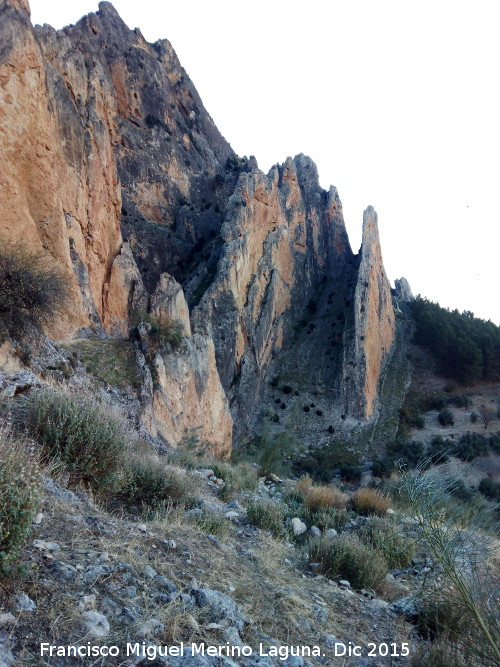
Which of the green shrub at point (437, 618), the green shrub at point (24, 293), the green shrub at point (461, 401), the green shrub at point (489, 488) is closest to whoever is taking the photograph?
the green shrub at point (437, 618)

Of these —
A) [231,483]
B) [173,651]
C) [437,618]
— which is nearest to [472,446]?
[231,483]

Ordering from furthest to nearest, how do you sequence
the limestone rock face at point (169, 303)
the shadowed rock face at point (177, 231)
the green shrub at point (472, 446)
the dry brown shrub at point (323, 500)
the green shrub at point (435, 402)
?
the green shrub at point (435, 402), the green shrub at point (472, 446), the limestone rock face at point (169, 303), the shadowed rock face at point (177, 231), the dry brown shrub at point (323, 500)

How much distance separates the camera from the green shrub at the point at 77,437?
15.3 feet

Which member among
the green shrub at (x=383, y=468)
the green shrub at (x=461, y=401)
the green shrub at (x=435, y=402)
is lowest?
the green shrub at (x=383, y=468)

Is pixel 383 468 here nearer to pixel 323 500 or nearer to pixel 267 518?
pixel 323 500

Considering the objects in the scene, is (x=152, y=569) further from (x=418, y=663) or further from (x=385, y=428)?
(x=385, y=428)

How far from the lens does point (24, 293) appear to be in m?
11.1

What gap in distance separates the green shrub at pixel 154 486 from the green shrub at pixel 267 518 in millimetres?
1090

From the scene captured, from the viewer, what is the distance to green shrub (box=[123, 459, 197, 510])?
5.17 meters

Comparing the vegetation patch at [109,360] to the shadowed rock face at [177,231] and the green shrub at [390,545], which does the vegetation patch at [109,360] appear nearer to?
the shadowed rock face at [177,231]

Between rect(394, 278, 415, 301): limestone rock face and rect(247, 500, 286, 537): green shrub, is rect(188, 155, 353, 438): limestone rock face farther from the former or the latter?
rect(394, 278, 415, 301): limestone rock face

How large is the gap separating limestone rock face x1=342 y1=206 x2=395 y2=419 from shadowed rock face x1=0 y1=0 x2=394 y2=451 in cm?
13

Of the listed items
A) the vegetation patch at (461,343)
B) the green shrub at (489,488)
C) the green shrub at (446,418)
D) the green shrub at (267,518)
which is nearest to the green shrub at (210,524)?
the green shrub at (267,518)

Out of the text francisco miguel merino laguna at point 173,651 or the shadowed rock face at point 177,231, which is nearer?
the text francisco miguel merino laguna at point 173,651
